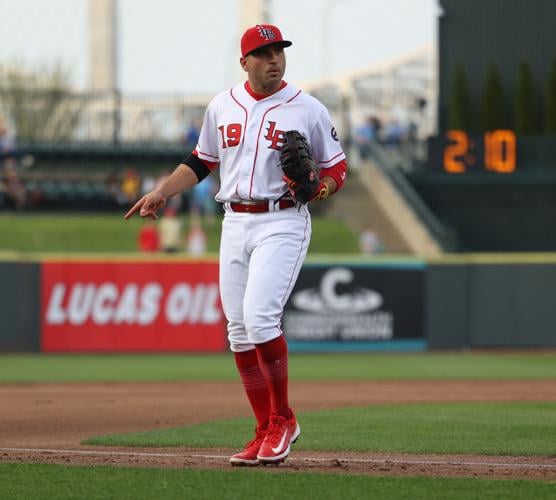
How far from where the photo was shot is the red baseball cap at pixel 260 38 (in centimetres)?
639

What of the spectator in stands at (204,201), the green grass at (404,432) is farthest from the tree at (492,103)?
the green grass at (404,432)

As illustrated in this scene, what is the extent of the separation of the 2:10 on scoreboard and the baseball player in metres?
19.7

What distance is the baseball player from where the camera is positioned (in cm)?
634

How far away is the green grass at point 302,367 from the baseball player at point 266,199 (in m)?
7.61

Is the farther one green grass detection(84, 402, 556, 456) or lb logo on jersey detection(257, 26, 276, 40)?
green grass detection(84, 402, 556, 456)

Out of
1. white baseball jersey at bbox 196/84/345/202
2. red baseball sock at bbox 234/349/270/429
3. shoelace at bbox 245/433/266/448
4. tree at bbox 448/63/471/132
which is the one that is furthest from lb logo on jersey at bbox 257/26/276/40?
tree at bbox 448/63/471/132

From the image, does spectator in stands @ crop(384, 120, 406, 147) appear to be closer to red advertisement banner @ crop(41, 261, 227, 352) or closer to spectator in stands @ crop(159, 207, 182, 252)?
spectator in stands @ crop(159, 207, 182, 252)

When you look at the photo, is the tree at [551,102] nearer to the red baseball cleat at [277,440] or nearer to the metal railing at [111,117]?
the metal railing at [111,117]

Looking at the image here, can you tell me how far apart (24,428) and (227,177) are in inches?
114

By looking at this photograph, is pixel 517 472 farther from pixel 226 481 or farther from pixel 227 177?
pixel 227 177

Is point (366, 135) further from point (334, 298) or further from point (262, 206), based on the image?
point (262, 206)

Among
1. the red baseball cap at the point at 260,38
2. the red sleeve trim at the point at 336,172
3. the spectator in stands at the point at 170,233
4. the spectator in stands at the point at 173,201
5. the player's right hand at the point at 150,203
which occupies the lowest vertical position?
the spectator in stands at the point at 170,233

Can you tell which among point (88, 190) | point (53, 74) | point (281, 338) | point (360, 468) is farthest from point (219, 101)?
point (53, 74)

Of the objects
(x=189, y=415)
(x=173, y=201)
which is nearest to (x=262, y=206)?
(x=189, y=415)
